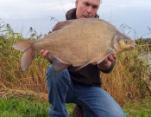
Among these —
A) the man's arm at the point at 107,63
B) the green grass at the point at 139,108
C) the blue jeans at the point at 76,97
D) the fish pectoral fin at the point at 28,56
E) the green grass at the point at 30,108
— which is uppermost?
the fish pectoral fin at the point at 28,56

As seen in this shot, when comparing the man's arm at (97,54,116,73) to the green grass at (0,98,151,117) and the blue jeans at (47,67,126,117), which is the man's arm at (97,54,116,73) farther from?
the green grass at (0,98,151,117)

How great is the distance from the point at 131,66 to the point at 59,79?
3.70 m

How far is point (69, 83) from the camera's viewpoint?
5785 millimetres

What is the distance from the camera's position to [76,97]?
19.2 feet

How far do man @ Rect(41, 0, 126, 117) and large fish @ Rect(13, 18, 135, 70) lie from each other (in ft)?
1.84

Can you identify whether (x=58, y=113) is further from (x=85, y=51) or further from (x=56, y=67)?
(x=85, y=51)

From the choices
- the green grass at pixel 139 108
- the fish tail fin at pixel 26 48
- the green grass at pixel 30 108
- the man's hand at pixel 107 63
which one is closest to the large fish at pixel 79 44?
the fish tail fin at pixel 26 48

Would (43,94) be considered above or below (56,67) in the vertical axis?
below

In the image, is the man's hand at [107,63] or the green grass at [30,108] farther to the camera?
the green grass at [30,108]

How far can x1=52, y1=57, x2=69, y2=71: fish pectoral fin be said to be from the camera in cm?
513

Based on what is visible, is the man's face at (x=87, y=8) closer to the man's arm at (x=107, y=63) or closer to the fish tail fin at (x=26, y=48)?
the man's arm at (x=107, y=63)

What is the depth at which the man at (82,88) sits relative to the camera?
5.75 metres

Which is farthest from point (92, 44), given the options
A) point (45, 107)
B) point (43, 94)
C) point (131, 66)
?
point (131, 66)

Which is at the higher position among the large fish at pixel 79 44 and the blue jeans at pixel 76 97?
the large fish at pixel 79 44
